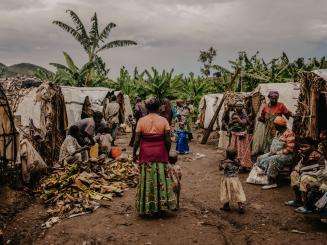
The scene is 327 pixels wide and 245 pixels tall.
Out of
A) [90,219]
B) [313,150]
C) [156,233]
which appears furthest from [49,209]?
[313,150]

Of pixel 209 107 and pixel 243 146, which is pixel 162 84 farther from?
pixel 243 146

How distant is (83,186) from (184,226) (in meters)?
2.55

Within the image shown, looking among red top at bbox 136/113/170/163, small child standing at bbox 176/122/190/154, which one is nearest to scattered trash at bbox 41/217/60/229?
red top at bbox 136/113/170/163

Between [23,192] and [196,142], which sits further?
[196,142]

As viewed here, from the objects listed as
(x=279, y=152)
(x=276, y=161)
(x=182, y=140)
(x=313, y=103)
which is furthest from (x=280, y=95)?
(x=313, y=103)

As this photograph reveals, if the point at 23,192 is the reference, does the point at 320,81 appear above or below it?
above

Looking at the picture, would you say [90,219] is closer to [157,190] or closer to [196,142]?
[157,190]

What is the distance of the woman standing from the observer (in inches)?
244

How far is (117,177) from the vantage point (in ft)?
29.3

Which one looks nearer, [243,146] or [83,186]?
[83,186]

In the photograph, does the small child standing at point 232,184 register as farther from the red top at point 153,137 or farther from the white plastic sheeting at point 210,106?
the white plastic sheeting at point 210,106

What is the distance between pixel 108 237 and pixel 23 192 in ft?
10.7

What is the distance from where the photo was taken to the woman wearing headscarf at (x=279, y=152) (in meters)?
8.32

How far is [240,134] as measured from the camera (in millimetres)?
10125
